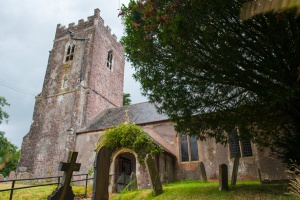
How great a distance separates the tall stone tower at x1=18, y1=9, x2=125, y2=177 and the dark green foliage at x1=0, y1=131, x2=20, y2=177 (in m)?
16.6

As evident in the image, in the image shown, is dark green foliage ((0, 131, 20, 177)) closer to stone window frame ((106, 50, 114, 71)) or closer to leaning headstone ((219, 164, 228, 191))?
stone window frame ((106, 50, 114, 71))

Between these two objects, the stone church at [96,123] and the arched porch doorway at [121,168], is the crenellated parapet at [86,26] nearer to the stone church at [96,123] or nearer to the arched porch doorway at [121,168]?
the stone church at [96,123]

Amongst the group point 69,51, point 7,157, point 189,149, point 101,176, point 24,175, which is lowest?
point 101,176

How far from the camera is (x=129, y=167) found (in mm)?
18531

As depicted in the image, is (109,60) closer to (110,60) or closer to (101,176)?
(110,60)

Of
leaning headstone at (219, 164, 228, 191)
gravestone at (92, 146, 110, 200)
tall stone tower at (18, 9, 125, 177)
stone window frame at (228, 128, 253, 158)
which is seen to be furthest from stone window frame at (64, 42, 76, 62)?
leaning headstone at (219, 164, 228, 191)

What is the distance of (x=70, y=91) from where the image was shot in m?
23.3

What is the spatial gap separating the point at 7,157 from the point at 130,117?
29.4 m

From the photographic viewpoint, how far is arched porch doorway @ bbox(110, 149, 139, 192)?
44.9 ft

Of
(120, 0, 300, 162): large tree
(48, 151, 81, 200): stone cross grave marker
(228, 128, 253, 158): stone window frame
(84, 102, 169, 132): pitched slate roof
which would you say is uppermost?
(84, 102, 169, 132): pitched slate roof

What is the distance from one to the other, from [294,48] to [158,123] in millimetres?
12158

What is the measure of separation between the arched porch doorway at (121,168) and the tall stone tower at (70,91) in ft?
16.3

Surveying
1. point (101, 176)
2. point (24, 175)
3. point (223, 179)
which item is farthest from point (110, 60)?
point (101, 176)

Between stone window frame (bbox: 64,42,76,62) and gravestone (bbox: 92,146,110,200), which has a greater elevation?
stone window frame (bbox: 64,42,76,62)
